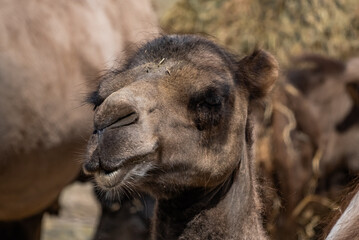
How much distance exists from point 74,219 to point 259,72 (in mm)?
5392

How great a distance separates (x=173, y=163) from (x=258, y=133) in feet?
11.7

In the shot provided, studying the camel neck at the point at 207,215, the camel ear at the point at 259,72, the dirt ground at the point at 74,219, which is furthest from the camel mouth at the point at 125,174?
the dirt ground at the point at 74,219

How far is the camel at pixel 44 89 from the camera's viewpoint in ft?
17.6

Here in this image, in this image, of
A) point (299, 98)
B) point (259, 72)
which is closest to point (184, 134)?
point (259, 72)

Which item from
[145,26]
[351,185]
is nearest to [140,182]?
[351,185]

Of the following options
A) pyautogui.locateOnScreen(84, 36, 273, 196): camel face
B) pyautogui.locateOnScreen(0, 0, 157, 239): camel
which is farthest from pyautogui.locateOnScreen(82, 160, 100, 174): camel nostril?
pyautogui.locateOnScreen(0, 0, 157, 239): camel

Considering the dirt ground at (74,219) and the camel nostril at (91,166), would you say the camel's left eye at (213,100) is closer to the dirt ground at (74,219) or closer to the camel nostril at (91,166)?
the camel nostril at (91,166)

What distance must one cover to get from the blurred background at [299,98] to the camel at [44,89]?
267 millimetres

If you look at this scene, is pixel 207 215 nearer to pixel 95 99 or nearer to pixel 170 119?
pixel 170 119

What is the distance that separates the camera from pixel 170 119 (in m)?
3.36

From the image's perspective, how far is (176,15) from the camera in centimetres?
842

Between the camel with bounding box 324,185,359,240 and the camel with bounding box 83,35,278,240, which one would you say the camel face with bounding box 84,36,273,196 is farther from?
the camel with bounding box 324,185,359,240

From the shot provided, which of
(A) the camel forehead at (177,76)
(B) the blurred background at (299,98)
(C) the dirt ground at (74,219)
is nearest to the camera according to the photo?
(A) the camel forehead at (177,76)

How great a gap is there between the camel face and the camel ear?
0.03m
